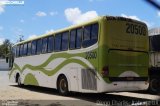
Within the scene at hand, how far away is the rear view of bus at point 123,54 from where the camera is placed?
1137 centimetres

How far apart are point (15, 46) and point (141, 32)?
12.0 m

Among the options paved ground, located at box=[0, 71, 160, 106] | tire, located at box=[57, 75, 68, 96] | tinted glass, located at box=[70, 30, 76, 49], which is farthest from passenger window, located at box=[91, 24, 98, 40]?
tire, located at box=[57, 75, 68, 96]

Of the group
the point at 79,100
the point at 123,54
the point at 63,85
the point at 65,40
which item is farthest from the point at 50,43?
the point at 123,54

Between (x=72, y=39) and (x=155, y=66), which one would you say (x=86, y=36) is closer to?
(x=72, y=39)

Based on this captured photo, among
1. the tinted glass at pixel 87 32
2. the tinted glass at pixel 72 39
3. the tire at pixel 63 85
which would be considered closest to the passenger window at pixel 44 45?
the tire at pixel 63 85

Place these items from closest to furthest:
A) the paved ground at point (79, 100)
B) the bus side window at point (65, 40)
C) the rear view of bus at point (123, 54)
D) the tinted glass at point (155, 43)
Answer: the paved ground at point (79, 100), the rear view of bus at point (123, 54), the bus side window at point (65, 40), the tinted glass at point (155, 43)

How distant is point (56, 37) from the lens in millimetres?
15328

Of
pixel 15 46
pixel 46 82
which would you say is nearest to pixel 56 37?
pixel 46 82

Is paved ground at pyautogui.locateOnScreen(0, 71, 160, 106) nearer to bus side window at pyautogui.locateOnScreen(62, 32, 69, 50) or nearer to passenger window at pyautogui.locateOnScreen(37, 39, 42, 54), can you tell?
bus side window at pyautogui.locateOnScreen(62, 32, 69, 50)

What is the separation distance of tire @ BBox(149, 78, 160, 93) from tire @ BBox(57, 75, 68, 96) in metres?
4.53

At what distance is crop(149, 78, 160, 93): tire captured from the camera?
16.1 m

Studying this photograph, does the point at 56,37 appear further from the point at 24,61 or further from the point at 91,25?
the point at 24,61

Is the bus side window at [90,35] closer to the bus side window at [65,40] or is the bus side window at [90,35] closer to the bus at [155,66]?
the bus side window at [65,40]

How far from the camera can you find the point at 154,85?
16188mm
